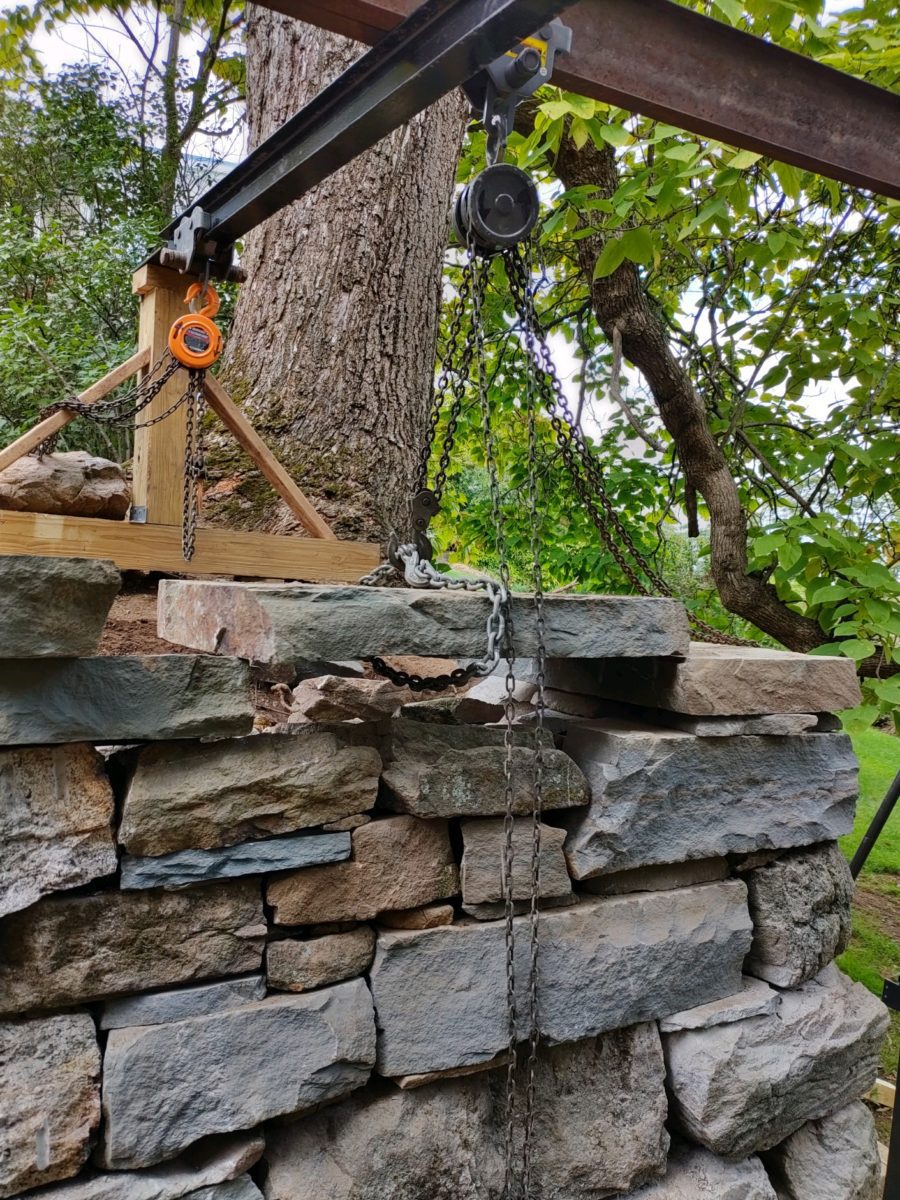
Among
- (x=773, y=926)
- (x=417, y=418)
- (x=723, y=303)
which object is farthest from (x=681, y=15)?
(x=723, y=303)

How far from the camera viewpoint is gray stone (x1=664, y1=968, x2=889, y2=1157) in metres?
1.94

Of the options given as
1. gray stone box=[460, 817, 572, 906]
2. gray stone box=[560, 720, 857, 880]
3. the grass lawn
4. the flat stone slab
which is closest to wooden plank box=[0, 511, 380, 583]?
the flat stone slab

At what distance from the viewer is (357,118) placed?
1.63 meters

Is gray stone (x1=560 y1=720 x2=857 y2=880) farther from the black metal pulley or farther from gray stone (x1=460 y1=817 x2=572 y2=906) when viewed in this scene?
the black metal pulley

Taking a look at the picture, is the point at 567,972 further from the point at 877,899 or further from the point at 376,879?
the point at 877,899

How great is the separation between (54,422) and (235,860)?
1.24m

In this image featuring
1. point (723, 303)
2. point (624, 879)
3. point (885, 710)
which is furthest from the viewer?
point (723, 303)

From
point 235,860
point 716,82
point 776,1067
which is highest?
point 716,82

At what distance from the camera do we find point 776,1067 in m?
2.01

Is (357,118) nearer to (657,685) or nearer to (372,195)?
(657,685)

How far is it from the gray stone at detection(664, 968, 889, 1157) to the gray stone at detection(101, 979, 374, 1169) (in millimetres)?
802

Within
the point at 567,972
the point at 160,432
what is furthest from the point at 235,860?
the point at 160,432

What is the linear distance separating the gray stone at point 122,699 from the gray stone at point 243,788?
0.20ft

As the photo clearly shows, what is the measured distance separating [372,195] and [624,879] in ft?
8.44
